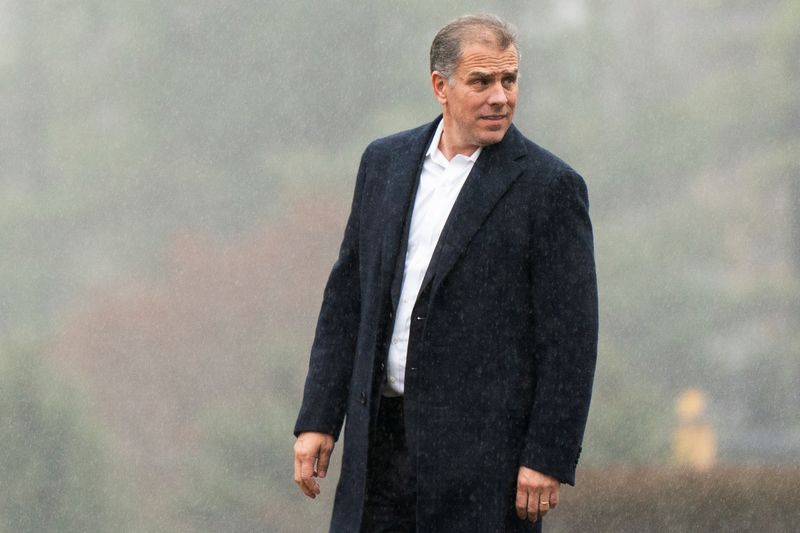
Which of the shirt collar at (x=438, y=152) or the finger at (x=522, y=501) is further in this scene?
the shirt collar at (x=438, y=152)

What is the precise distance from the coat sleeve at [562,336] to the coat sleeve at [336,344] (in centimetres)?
49

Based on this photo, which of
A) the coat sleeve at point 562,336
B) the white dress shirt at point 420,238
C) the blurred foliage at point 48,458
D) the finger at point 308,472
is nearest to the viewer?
the coat sleeve at point 562,336

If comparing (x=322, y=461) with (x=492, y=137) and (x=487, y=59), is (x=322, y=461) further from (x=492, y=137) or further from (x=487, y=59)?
(x=487, y=59)

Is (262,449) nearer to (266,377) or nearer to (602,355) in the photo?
(266,377)

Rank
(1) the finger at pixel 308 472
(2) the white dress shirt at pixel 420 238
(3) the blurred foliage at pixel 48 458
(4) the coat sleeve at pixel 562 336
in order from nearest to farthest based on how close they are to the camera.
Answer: (4) the coat sleeve at pixel 562 336
(2) the white dress shirt at pixel 420 238
(1) the finger at pixel 308 472
(3) the blurred foliage at pixel 48 458

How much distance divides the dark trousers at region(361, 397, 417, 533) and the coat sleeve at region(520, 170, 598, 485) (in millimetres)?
288

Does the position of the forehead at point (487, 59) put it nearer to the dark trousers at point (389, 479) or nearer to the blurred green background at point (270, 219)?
the dark trousers at point (389, 479)

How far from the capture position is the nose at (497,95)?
10.0 ft

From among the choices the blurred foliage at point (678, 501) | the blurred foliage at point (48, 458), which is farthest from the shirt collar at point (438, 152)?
the blurred foliage at point (48, 458)

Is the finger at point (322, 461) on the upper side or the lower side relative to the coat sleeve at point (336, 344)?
lower

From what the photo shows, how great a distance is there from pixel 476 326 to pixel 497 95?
1.68ft

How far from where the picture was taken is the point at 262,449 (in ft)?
18.9

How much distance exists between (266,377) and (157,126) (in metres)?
1.13

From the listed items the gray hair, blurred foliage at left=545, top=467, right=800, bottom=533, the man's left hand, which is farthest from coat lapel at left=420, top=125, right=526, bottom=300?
blurred foliage at left=545, top=467, right=800, bottom=533
